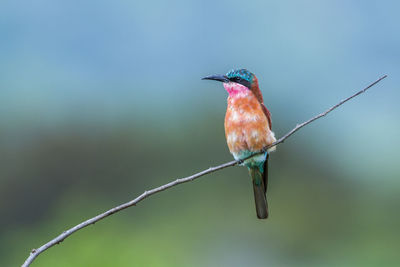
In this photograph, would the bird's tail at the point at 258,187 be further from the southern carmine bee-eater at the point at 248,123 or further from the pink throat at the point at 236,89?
the pink throat at the point at 236,89

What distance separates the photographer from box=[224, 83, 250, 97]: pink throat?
7.45ft

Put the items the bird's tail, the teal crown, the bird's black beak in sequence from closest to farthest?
1. the bird's black beak
2. the teal crown
3. the bird's tail

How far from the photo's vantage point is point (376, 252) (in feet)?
35.2

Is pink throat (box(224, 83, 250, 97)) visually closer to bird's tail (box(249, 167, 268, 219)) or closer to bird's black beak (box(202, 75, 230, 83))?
bird's black beak (box(202, 75, 230, 83))

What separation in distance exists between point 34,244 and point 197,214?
2939 millimetres

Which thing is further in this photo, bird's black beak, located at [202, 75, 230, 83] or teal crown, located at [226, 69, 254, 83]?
teal crown, located at [226, 69, 254, 83]

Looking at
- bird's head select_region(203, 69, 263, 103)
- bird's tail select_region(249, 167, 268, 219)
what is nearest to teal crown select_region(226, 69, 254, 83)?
bird's head select_region(203, 69, 263, 103)

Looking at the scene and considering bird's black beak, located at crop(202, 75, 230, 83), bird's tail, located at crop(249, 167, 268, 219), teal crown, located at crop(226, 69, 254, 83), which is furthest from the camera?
bird's tail, located at crop(249, 167, 268, 219)

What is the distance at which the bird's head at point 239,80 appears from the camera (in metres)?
2.24

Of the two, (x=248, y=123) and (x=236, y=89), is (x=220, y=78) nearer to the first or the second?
(x=236, y=89)

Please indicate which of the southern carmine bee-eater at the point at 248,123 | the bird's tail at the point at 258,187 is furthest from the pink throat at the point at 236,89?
the bird's tail at the point at 258,187

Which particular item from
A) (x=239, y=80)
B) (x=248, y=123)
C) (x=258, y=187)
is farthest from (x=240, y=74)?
(x=258, y=187)

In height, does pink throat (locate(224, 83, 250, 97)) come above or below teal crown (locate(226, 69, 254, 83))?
below

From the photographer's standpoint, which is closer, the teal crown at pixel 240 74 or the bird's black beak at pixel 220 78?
the bird's black beak at pixel 220 78
